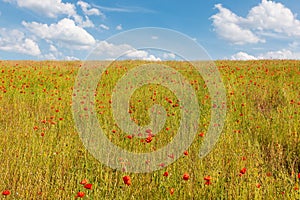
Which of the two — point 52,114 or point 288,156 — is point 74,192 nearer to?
point 288,156

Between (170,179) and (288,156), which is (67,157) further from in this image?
(288,156)

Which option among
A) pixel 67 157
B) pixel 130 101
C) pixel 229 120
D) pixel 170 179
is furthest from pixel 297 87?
pixel 67 157

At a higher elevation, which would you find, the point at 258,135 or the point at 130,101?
the point at 130,101

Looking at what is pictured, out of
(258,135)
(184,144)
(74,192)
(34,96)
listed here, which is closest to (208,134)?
(184,144)

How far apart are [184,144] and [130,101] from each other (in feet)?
9.22

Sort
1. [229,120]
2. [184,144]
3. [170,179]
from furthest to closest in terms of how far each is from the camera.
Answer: [229,120] < [184,144] < [170,179]

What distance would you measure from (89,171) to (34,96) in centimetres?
473

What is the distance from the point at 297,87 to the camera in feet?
26.6

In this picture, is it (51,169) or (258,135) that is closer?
(51,169)

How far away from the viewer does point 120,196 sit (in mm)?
2637

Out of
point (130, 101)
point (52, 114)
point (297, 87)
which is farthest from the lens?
point (297, 87)

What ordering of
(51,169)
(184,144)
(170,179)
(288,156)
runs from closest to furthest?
(170,179), (51,169), (288,156), (184,144)

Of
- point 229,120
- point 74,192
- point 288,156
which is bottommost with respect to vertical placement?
point 74,192

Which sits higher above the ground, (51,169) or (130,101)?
(130,101)
